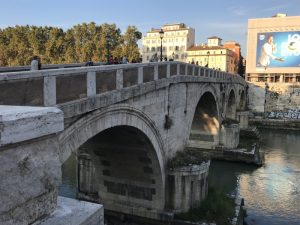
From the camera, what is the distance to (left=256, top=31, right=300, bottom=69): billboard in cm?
5044

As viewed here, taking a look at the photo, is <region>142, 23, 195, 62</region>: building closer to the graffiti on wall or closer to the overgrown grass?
the graffiti on wall

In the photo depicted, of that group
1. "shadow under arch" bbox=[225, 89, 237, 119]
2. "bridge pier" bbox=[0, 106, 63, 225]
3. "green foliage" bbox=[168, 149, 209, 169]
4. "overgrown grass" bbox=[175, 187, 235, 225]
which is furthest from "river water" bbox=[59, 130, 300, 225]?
"bridge pier" bbox=[0, 106, 63, 225]

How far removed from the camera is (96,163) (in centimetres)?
1374

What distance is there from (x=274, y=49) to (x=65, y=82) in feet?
164

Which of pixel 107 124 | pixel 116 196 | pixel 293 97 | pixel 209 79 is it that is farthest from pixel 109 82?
pixel 293 97

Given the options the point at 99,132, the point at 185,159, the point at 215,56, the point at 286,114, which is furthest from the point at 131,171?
the point at 215,56

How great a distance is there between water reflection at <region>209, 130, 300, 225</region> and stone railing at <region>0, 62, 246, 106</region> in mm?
9805

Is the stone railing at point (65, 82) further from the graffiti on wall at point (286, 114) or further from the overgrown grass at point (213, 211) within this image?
the graffiti on wall at point (286, 114)

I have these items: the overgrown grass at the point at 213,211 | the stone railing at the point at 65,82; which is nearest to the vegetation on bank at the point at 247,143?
the overgrown grass at the point at 213,211

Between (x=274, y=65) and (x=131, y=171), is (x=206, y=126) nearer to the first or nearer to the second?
(x=131, y=171)

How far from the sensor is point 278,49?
51.1 meters

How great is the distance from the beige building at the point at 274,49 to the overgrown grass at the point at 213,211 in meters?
40.8

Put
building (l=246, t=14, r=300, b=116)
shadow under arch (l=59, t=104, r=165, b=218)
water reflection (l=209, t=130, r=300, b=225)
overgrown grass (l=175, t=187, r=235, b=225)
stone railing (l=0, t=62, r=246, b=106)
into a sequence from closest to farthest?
stone railing (l=0, t=62, r=246, b=106) → shadow under arch (l=59, t=104, r=165, b=218) → overgrown grass (l=175, t=187, r=235, b=225) → water reflection (l=209, t=130, r=300, b=225) → building (l=246, t=14, r=300, b=116)

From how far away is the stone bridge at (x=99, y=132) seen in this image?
6.44ft
